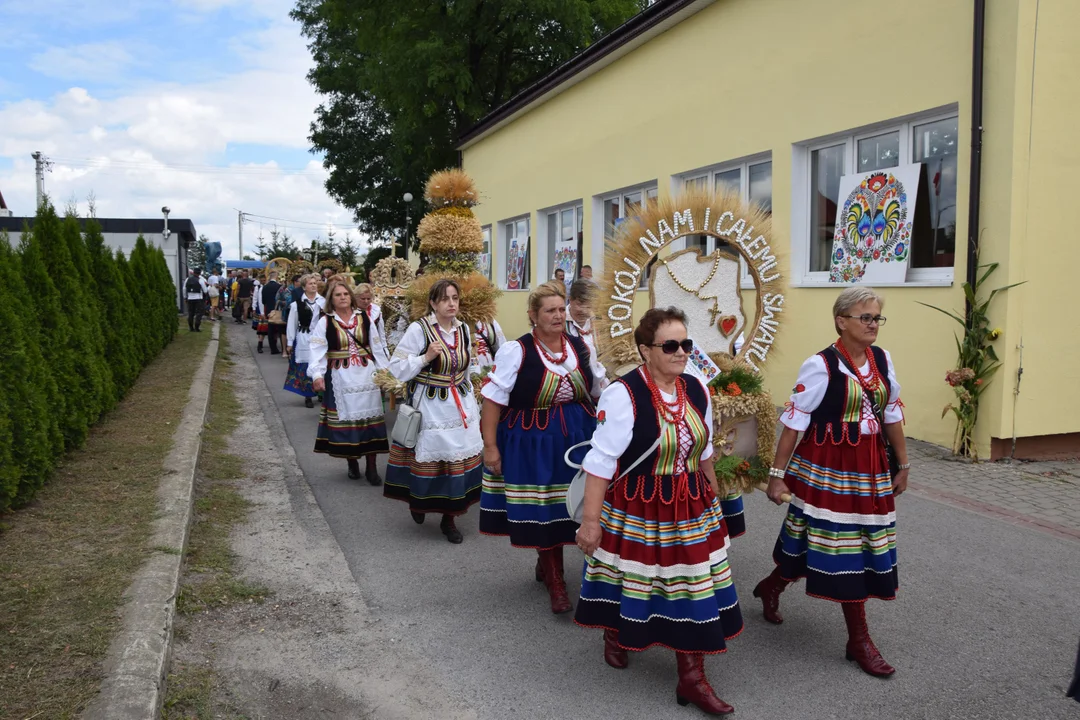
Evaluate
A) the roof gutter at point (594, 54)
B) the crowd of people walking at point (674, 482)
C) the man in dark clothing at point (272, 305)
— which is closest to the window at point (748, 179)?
the roof gutter at point (594, 54)

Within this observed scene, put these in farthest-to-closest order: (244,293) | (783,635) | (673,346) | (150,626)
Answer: (244,293) < (783,635) < (150,626) < (673,346)

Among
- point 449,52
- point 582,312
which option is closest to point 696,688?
point 582,312

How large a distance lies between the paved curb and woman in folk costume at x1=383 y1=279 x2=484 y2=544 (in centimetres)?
161

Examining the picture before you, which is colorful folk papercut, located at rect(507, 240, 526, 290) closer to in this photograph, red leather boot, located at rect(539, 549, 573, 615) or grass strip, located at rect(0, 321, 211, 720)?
grass strip, located at rect(0, 321, 211, 720)

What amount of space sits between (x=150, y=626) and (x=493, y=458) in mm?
1880

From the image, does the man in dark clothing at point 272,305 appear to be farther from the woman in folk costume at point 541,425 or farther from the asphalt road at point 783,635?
the woman in folk costume at point 541,425

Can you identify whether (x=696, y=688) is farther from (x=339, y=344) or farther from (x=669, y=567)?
(x=339, y=344)

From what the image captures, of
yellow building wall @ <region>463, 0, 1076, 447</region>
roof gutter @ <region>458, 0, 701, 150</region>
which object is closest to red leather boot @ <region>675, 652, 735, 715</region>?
yellow building wall @ <region>463, 0, 1076, 447</region>

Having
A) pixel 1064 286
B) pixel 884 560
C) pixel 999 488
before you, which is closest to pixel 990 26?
pixel 1064 286

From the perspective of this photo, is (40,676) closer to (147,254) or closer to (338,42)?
(147,254)

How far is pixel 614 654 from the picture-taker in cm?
403

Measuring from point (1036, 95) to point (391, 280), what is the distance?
749 centimetres

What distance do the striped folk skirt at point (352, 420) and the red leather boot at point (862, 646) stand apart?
4967 millimetres

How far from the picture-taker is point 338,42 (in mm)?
34344
